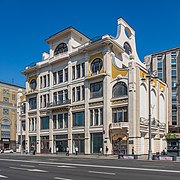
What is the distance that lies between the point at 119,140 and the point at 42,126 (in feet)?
60.7

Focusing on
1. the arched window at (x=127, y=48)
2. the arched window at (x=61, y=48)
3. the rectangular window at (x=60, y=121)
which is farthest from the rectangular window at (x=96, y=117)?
the arched window at (x=61, y=48)

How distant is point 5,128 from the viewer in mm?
81000

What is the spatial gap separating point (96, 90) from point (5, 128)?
4269 centimetres

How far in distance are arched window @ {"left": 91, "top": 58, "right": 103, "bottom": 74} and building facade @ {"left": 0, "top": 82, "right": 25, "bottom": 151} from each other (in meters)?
40.7

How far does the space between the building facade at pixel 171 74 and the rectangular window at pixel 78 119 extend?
36744mm

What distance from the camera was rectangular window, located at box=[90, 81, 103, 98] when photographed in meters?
46.6

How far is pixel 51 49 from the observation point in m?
56.9

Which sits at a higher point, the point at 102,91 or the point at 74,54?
the point at 74,54

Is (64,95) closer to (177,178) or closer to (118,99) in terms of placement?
(118,99)

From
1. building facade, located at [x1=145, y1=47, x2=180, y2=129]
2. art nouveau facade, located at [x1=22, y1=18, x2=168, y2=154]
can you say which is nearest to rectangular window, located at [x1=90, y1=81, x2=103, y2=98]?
art nouveau facade, located at [x1=22, y1=18, x2=168, y2=154]

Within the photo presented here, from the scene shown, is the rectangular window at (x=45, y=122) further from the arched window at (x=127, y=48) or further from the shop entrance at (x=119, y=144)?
the arched window at (x=127, y=48)

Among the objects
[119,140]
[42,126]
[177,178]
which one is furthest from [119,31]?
[177,178]

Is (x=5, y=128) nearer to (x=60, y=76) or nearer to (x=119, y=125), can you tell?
(x=60, y=76)

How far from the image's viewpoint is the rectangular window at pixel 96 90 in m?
46.6
